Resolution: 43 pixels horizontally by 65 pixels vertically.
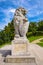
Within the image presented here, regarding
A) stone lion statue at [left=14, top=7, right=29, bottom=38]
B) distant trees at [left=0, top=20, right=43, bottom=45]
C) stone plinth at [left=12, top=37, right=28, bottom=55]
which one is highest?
stone lion statue at [left=14, top=7, right=29, bottom=38]

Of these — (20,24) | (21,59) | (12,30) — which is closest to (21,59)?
(21,59)

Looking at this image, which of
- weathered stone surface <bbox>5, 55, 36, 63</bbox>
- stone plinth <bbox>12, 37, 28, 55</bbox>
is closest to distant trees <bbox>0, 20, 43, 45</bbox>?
stone plinth <bbox>12, 37, 28, 55</bbox>

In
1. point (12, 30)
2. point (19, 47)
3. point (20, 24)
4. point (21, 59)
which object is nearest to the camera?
point (21, 59)

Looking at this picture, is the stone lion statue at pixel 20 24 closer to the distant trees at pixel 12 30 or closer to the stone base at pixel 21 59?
the stone base at pixel 21 59

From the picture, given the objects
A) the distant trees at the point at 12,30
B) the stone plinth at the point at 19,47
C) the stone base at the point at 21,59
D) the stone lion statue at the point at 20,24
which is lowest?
the distant trees at the point at 12,30

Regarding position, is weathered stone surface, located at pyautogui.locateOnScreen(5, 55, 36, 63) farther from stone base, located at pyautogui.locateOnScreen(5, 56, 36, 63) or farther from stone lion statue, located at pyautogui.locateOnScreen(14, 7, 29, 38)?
stone lion statue, located at pyautogui.locateOnScreen(14, 7, 29, 38)

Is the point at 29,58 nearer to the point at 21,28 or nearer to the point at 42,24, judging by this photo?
the point at 21,28

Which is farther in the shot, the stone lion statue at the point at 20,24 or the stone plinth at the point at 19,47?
the stone lion statue at the point at 20,24

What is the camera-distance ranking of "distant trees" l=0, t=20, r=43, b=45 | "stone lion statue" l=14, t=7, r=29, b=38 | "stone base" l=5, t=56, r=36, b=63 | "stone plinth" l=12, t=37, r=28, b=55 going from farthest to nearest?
1. "distant trees" l=0, t=20, r=43, b=45
2. "stone lion statue" l=14, t=7, r=29, b=38
3. "stone plinth" l=12, t=37, r=28, b=55
4. "stone base" l=5, t=56, r=36, b=63

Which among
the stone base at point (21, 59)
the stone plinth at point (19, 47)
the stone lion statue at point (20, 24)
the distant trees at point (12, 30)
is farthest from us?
the distant trees at point (12, 30)

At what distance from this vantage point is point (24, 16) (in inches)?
412

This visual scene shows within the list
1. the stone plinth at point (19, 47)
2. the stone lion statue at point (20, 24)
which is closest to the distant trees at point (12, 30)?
the stone lion statue at point (20, 24)

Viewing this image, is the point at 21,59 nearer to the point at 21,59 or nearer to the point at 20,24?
the point at 21,59

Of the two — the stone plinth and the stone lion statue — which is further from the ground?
the stone lion statue
